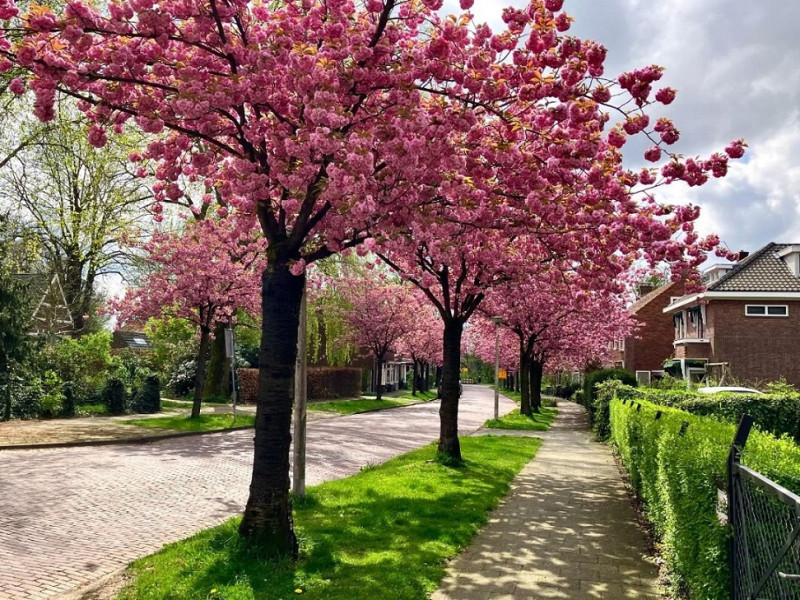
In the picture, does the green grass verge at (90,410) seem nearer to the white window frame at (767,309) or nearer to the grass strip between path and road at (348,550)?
the grass strip between path and road at (348,550)

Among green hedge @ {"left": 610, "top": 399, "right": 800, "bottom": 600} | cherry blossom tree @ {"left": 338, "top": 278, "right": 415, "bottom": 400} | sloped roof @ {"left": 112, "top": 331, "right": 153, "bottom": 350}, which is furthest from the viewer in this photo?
sloped roof @ {"left": 112, "top": 331, "right": 153, "bottom": 350}

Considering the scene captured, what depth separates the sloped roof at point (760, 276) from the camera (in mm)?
35344

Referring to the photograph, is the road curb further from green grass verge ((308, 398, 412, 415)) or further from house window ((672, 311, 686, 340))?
house window ((672, 311, 686, 340))

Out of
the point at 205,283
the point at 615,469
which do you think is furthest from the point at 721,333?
the point at 205,283

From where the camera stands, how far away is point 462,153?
26.2 feet

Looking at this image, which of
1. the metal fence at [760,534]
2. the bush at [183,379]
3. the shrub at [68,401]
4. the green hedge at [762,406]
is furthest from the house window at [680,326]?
the metal fence at [760,534]

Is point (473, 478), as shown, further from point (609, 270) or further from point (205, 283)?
point (205, 283)

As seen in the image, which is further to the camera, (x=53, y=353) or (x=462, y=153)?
(x=53, y=353)

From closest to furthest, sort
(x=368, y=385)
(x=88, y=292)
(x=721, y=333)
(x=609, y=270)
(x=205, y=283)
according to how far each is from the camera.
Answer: (x=609, y=270) → (x=205, y=283) → (x=88, y=292) → (x=721, y=333) → (x=368, y=385)

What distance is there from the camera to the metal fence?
3.03 meters

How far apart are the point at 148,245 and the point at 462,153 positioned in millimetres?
17782

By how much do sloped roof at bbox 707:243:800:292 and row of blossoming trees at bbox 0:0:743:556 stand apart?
99.8ft

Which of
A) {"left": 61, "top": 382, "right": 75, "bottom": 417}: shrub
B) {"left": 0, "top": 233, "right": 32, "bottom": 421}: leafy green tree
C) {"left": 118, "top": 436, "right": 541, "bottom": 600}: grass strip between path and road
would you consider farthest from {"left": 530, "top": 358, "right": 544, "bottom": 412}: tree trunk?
{"left": 118, "top": 436, "right": 541, "bottom": 600}: grass strip between path and road

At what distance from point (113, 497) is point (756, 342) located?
34.4 m
